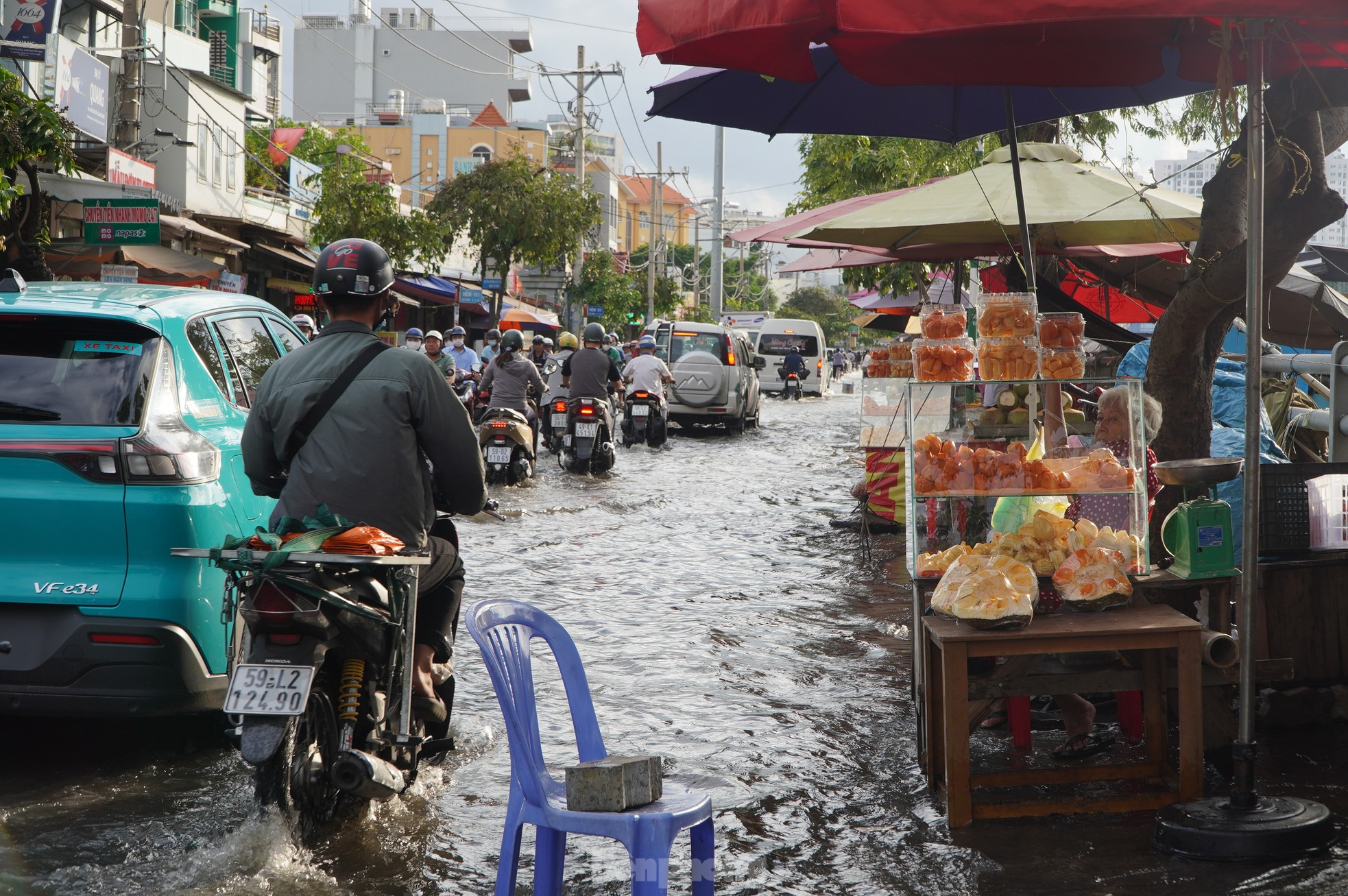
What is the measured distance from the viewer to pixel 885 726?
5.48 m

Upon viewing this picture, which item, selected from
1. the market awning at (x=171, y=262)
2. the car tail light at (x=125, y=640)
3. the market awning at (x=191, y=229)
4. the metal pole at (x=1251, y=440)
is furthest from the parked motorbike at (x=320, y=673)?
the market awning at (x=191, y=229)

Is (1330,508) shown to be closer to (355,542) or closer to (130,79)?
(355,542)

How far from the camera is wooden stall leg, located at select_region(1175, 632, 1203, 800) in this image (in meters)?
4.20

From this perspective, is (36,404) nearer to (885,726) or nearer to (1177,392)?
(885,726)

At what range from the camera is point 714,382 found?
23906 millimetres

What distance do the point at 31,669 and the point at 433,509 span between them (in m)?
1.50

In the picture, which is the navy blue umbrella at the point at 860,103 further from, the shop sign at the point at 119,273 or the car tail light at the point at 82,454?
the shop sign at the point at 119,273

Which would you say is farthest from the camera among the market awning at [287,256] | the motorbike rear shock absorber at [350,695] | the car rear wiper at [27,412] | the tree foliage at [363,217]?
the tree foliage at [363,217]

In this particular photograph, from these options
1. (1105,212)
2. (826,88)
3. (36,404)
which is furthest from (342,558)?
(1105,212)

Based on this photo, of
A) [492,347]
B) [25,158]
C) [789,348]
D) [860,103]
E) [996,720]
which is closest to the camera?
[996,720]

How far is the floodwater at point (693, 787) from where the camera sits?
12.3 feet

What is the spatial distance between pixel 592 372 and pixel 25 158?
7.12 meters

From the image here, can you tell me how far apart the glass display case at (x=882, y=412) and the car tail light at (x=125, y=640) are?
18.5 feet

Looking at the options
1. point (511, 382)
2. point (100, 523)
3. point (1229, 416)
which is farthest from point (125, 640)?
point (511, 382)
